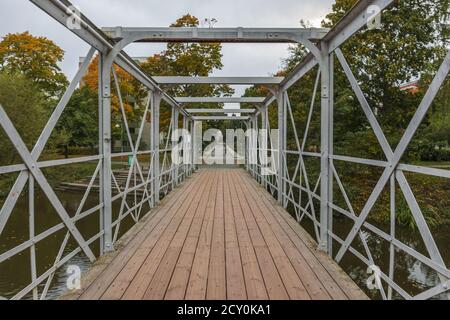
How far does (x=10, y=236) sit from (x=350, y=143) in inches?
350

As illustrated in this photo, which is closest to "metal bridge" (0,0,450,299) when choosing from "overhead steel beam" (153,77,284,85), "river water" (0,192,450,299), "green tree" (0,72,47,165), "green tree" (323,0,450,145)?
"overhead steel beam" (153,77,284,85)

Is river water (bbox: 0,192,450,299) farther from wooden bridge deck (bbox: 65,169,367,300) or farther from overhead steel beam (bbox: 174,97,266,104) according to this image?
overhead steel beam (bbox: 174,97,266,104)

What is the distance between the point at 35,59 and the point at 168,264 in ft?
44.0

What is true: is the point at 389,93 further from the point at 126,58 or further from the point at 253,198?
the point at 126,58

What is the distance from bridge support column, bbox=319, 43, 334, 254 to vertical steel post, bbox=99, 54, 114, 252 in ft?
6.73

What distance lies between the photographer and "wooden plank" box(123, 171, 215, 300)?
2.34 m

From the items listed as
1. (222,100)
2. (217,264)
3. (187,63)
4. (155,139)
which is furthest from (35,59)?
(217,264)

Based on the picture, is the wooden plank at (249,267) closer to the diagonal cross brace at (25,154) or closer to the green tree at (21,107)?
the diagonal cross brace at (25,154)

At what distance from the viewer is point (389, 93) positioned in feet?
30.0

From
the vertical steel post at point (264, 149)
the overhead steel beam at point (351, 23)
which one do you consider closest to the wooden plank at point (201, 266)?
the overhead steel beam at point (351, 23)

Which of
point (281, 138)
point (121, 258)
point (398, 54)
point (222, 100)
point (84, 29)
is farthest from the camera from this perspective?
point (398, 54)

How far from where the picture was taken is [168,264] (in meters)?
2.92

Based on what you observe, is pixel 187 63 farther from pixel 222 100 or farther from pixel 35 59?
pixel 222 100
